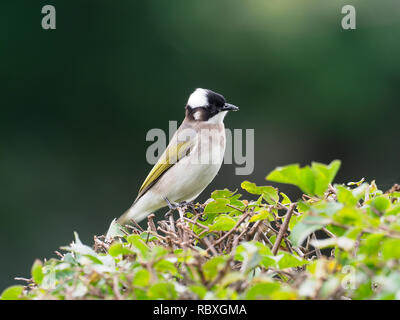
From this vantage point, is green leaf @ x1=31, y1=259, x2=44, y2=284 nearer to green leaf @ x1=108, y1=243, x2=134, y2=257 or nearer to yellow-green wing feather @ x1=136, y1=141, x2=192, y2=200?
green leaf @ x1=108, y1=243, x2=134, y2=257

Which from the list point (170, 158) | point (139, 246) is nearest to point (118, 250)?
point (139, 246)

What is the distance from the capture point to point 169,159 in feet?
10.0

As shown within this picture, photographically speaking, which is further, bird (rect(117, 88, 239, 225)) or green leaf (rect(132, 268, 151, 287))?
bird (rect(117, 88, 239, 225))

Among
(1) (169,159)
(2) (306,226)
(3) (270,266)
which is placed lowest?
(1) (169,159)

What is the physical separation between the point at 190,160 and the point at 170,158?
16cm

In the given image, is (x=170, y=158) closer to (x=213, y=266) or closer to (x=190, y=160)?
(x=190, y=160)

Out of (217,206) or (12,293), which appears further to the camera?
(217,206)

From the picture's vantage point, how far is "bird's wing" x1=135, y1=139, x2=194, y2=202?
3014 mm

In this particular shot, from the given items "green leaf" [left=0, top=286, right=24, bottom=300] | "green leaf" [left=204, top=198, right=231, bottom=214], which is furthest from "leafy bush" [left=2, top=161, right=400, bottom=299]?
"green leaf" [left=204, top=198, right=231, bottom=214]

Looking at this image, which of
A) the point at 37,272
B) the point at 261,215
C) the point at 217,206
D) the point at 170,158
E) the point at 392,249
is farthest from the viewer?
the point at 170,158

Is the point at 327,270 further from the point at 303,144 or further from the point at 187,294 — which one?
the point at 303,144

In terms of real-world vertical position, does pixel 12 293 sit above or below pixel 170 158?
above

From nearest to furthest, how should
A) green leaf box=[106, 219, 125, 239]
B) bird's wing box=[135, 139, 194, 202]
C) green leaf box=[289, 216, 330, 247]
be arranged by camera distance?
green leaf box=[289, 216, 330, 247] → green leaf box=[106, 219, 125, 239] → bird's wing box=[135, 139, 194, 202]
